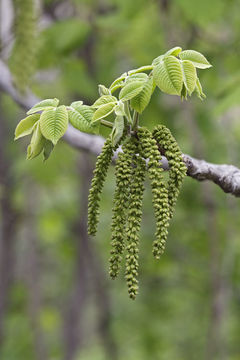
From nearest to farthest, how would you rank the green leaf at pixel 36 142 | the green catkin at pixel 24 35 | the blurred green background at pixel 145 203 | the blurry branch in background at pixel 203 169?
the green leaf at pixel 36 142
the blurry branch in background at pixel 203 169
the green catkin at pixel 24 35
the blurred green background at pixel 145 203

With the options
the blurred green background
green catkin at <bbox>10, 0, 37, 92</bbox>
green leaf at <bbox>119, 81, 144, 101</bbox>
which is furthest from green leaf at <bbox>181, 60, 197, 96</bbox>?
green catkin at <bbox>10, 0, 37, 92</bbox>

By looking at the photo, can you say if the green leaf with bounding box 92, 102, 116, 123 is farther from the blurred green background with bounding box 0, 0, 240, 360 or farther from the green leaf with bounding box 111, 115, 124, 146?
the blurred green background with bounding box 0, 0, 240, 360

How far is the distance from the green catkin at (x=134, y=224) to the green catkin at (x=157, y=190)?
0.07 ft

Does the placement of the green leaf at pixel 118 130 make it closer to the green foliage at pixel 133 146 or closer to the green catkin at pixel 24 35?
the green foliage at pixel 133 146

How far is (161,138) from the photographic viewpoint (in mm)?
1109

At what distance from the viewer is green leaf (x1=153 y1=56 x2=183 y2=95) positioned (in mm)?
1044

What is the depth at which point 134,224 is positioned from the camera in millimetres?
1032

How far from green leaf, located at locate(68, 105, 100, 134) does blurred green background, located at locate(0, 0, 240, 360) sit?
3.47ft

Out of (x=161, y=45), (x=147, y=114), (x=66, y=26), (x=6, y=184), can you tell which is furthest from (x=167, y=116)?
(x=6, y=184)

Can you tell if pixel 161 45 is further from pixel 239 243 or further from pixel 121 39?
pixel 239 243

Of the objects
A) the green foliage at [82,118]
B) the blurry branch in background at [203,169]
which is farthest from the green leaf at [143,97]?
the blurry branch in background at [203,169]

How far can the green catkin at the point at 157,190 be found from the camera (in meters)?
1.00

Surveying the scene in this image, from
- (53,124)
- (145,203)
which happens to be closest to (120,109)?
(53,124)

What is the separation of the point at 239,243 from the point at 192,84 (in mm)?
2793
